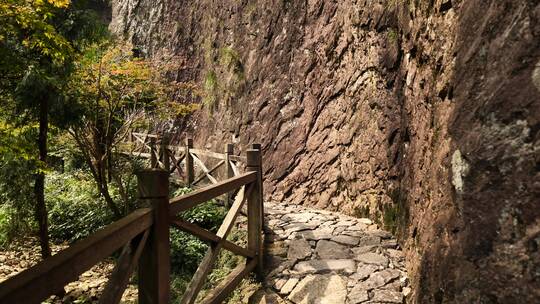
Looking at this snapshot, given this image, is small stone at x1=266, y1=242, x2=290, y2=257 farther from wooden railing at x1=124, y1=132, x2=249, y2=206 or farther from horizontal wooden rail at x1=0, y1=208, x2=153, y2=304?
horizontal wooden rail at x1=0, y1=208, x2=153, y2=304

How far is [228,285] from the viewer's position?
3.57m

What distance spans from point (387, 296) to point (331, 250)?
47.5 inches

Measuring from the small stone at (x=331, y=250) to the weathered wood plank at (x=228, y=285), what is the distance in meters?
0.92

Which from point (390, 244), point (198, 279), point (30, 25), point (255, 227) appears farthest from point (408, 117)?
point (30, 25)

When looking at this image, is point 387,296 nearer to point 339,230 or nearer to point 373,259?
point 373,259

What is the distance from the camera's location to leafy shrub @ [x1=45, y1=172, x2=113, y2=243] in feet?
30.7

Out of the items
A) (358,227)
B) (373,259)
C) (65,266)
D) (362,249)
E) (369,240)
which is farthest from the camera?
(358,227)

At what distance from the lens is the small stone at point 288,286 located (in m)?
3.84

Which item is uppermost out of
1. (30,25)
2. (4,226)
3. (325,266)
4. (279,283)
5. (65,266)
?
(30,25)

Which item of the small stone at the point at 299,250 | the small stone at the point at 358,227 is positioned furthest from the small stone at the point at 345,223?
the small stone at the point at 299,250

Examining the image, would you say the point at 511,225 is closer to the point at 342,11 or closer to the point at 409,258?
the point at 409,258

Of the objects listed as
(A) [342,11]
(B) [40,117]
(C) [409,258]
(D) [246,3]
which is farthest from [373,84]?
(D) [246,3]

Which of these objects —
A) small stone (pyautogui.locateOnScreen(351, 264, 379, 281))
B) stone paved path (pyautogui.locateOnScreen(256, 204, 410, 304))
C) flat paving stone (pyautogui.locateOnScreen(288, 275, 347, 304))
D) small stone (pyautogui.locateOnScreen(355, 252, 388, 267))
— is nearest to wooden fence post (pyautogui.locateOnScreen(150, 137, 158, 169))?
stone paved path (pyautogui.locateOnScreen(256, 204, 410, 304))

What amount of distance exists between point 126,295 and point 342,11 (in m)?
7.15
